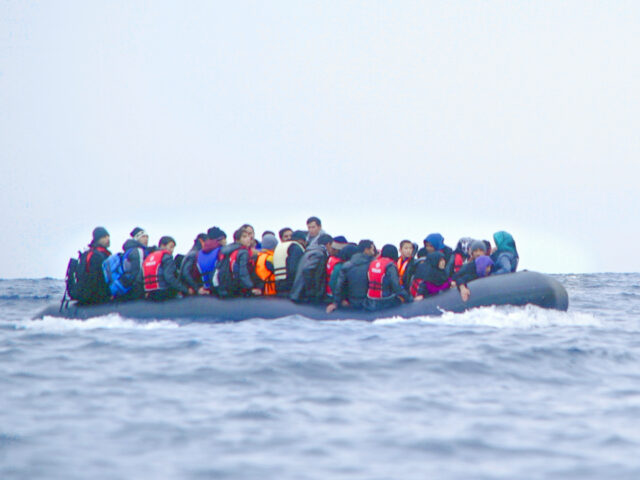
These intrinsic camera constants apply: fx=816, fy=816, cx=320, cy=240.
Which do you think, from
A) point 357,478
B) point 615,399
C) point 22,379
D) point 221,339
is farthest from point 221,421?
point 221,339

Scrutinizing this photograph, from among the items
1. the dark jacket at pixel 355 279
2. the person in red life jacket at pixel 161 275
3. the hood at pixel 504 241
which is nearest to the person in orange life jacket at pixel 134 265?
the person in red life jacket at pixel 161 275

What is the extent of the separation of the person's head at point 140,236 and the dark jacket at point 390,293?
4590 millimetres

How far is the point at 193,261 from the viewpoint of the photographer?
15.6 meters

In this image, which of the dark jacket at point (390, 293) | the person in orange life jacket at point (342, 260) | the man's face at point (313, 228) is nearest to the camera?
the dark jacket at point (390, 293)

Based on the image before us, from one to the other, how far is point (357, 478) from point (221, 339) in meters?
6.73

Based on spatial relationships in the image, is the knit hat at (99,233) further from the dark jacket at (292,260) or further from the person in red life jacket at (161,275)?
the dark jacket at (292,260)

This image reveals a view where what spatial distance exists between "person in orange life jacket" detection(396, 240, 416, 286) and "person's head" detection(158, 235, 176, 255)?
4268 millimetres

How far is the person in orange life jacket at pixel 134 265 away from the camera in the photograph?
1543cm

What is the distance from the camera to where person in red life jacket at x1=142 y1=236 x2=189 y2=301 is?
15.0m

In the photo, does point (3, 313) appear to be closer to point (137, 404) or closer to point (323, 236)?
point (323, 236)

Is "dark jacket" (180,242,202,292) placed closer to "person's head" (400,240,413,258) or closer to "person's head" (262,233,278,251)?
"person's head" (262,233,278,251)

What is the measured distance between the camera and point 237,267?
14672 millimetres

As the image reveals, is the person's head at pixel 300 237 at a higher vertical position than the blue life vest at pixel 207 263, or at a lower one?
higher

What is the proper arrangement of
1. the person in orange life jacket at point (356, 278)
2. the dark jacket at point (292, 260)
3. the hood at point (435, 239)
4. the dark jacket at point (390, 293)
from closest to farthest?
the dark jacket at point (390, 293) → the person in orange life jacket at point (356, 278) → the dark jacket at point (292, 260) → the hood at point (435, 239)
